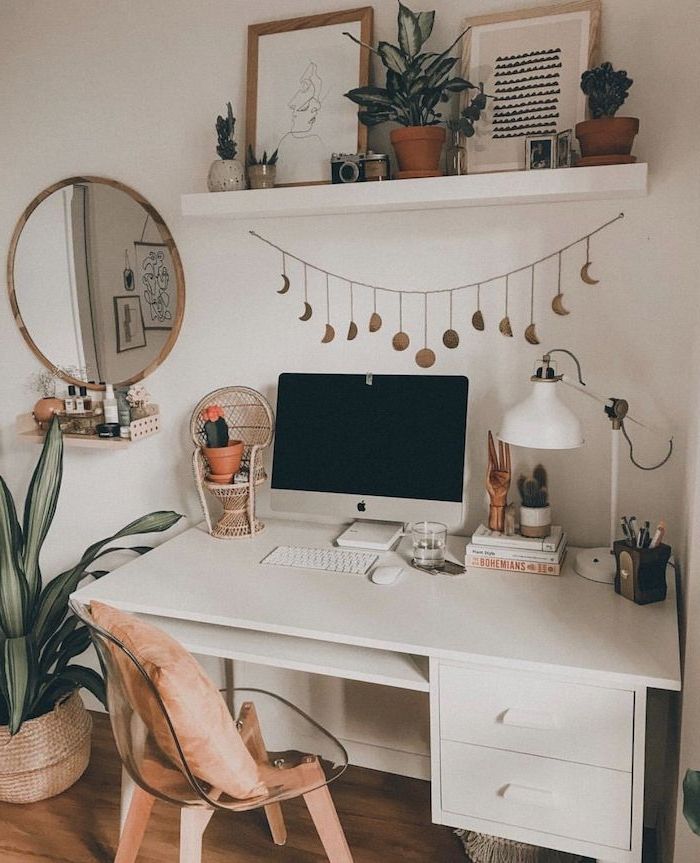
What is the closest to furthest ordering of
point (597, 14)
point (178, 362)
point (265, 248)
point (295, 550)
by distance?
point (597, 14) → point (295, 550) → point (265, 248) → point (178, 362)

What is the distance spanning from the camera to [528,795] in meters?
1.61

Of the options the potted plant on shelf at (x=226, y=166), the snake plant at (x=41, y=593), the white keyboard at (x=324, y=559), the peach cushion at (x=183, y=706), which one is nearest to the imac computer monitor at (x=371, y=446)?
the white keyboard at (x=324, y=559)

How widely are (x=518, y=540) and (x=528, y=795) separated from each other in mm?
577

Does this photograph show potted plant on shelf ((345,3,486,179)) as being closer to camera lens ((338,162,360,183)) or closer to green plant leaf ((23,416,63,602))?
camera lens ((338,162,360,183))

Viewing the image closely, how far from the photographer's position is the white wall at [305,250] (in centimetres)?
191

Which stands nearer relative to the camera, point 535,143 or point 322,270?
point 535,143

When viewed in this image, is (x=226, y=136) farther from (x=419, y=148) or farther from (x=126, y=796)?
(x=126, y=796)

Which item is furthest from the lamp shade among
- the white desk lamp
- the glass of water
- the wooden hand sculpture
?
the glass of water

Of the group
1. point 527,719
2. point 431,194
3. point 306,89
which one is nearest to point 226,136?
Result: point 306,89

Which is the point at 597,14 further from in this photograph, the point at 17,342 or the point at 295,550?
the point at 17,342

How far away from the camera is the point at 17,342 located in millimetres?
2660

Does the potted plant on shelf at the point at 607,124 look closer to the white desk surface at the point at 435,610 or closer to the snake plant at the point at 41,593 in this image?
the white desk surface at the point at 435,610

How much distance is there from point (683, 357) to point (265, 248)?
115 cm

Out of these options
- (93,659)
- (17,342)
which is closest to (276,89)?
(17,342)
